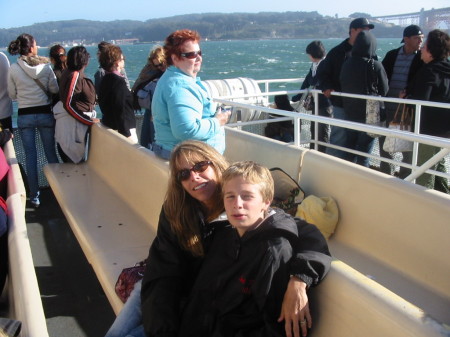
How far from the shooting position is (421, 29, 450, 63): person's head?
4332 millimetres

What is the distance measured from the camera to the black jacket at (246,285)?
1.76 meters

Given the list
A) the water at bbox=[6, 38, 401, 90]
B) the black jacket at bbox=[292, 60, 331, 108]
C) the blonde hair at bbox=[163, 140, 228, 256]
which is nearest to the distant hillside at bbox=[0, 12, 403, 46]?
the water at bbox=[6, 38, 401, 90]

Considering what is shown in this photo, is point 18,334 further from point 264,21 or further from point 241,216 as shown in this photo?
point 264,21

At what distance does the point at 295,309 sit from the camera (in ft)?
5.57

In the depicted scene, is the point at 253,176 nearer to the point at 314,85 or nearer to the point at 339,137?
the point at 339,137

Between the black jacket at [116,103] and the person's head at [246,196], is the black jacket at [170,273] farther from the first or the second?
the black jacket at [116,103]

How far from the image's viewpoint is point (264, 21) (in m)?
167

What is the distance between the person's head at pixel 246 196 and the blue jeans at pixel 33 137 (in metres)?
3.64

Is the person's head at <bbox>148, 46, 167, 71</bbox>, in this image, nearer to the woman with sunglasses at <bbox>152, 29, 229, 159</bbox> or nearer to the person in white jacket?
the person in white jacket

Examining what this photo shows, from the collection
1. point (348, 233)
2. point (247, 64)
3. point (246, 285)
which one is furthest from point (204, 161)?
point (247, 64)

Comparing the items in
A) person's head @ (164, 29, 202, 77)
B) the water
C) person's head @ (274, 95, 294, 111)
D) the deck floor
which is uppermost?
person's head @ (164, 29, 202, 77)

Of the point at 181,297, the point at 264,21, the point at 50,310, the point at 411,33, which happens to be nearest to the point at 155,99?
the point at 181,297

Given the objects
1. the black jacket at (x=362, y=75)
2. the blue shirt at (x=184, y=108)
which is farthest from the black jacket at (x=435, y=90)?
the blue shirt at (x=184, y=108)

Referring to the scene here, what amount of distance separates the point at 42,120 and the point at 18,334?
3.60 m
